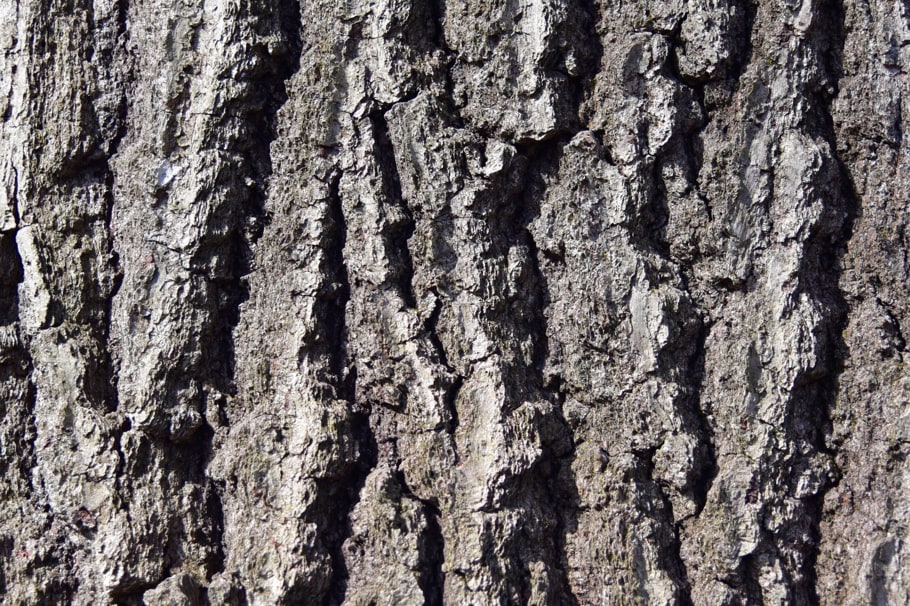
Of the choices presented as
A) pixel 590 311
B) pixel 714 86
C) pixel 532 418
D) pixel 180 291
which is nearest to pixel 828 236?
pixel 714 86

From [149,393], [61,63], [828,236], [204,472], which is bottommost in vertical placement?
[204,472]

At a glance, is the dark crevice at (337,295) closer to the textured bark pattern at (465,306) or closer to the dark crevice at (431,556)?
the textured bark pattern at (465,306)

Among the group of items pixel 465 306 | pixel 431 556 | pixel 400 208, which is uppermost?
pixel 400 208

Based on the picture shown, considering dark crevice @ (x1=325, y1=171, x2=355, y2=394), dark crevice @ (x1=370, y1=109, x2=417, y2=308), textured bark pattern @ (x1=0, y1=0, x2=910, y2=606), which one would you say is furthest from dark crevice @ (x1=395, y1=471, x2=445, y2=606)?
dark crevice @ (x1=370, y1=109, x2=417, y2=308)

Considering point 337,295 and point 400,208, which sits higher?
point 400,208

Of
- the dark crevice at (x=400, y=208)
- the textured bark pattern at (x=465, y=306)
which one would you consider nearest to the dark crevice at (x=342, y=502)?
the textured bark pattern at (x=465, y=306)

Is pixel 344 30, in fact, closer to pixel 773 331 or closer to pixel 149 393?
pixel 149 393

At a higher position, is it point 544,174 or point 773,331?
point 544,174

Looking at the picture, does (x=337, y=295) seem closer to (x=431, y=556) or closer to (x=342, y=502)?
(x=342, y=502)

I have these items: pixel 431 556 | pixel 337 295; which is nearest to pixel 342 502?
pixel 431 556
